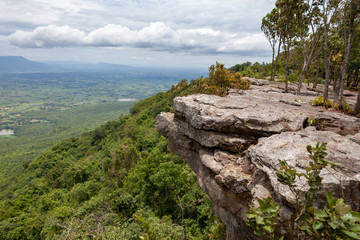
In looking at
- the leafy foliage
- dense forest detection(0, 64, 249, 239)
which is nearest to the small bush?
dense forest detection(0, 64, 249, 239)

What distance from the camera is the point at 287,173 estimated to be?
352cm

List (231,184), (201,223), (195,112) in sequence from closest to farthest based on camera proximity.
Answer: (231,184) < (195,112) < (201,223)

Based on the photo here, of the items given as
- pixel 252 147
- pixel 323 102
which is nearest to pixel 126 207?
pixel 252 147

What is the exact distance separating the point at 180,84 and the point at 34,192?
140 feet

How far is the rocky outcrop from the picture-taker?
5.72 meters

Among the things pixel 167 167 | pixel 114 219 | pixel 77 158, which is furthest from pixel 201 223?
pixel 77 158

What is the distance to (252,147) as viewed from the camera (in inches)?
289

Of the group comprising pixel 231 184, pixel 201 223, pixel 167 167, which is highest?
pixel 231 184

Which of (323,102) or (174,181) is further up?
(323,102)

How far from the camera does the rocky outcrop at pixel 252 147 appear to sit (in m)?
5.72

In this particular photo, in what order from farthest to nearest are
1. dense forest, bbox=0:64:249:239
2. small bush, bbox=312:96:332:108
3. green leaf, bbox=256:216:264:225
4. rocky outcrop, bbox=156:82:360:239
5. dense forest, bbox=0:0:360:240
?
dense forest, bbox=0:64:249:239 → dense forest, bbox=0:0:360:240 → small bush, bbox=312:96:332:108 → rocky outcrop, bbox=156:82:360:239 → green leaf, bbox=256:216:264:225

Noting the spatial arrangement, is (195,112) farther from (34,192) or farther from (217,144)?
(34,192)

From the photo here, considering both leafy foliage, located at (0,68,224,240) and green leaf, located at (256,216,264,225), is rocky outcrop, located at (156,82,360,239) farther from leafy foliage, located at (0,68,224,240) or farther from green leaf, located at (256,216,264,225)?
leafy foliage, located at (0,68,224,240)

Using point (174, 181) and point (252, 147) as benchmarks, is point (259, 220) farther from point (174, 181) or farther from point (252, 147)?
point (174, 181)
